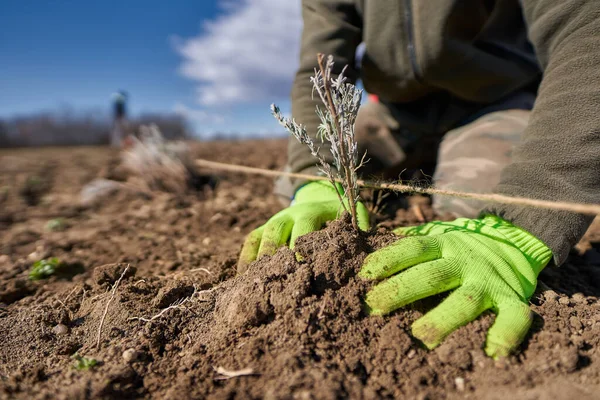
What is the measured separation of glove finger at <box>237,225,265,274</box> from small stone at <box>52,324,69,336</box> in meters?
0.60

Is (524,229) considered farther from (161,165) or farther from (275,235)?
(161,165)

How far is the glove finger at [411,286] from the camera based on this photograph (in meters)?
1.19

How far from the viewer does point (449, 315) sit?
45.6 inches

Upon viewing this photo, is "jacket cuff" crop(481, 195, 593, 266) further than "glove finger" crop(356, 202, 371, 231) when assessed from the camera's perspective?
No

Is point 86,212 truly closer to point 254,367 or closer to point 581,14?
point 254,367

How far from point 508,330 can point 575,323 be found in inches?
11.9

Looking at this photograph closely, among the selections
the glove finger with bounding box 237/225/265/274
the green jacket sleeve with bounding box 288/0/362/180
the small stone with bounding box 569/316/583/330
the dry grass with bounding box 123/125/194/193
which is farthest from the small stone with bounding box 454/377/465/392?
the dry grass with bounding box 123/125/194/193

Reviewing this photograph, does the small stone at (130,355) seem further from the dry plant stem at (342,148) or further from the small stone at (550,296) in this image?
the small stone at (550,296)

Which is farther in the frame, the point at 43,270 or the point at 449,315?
the point at 43,270

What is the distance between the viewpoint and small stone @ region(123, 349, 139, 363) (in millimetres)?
1152

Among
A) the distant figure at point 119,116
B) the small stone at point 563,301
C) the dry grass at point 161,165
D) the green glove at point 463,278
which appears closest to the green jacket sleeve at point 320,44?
the green glove at point 463,278

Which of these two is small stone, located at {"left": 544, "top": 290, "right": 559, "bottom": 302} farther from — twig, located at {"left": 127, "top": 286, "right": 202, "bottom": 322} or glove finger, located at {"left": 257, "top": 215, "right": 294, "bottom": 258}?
twig, located at {"left": 127, "top": 286, "right": 202, "bottom": 322}

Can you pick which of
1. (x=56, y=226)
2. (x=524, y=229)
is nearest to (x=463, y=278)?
(x=524, y=229)

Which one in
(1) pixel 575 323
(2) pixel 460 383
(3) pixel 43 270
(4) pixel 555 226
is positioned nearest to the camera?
(2) pixel 460 383
